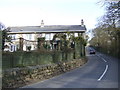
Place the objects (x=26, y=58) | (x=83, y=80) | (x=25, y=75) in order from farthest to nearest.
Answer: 1. (x=83, y=80)
2. (x=26, y=58)
3. (x=25, y=75)

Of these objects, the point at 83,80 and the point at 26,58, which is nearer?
the point at 26,58

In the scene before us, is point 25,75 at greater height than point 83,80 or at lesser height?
greater

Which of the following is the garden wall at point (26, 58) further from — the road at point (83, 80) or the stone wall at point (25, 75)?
the road at point (83, 80)

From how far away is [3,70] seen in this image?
45.6ft

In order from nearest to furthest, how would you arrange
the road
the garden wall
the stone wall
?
the stone wall, the garden wall, the road

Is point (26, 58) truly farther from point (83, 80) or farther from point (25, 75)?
point (83, 80)

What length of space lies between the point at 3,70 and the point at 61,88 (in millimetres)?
3088

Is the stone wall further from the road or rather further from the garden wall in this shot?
the road

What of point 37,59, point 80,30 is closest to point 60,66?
point 37,59

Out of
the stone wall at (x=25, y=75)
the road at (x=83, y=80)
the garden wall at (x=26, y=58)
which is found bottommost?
the road at (x=83, y=80)

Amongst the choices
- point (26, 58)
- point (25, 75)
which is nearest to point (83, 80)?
point (26, 58)

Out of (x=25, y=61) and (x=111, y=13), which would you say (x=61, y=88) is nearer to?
(x=25, y=61)

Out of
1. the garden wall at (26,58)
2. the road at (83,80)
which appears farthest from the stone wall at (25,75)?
the road at (83,80)

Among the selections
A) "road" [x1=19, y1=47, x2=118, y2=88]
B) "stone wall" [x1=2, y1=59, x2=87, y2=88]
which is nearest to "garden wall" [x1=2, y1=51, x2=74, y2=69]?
"stone wall" [x1=2, y1=59, x2=87, y2=88]
